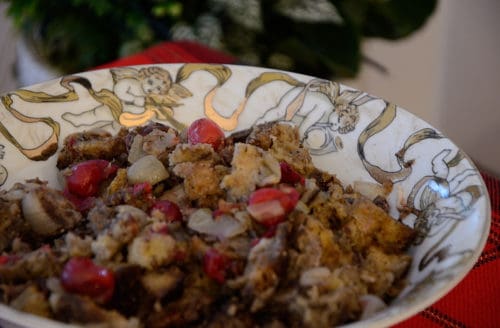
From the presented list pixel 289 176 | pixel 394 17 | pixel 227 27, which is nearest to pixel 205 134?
pixel 289 176

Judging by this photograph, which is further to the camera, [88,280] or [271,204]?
[271,204]

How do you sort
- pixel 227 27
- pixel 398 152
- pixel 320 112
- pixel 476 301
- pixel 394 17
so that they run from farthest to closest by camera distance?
pixel 394 17 → pixel 227 27 → pixel 320 112 → pixel 398 152 → pixel 476 301

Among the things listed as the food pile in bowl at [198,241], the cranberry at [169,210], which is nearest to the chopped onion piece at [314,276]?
the food pile in bowl at [198,241]

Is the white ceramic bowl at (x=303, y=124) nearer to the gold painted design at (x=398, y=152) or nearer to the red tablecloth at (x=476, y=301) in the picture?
the gold painted design at (x=398, y=152)

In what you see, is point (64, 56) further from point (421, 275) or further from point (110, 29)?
point (421, 275)

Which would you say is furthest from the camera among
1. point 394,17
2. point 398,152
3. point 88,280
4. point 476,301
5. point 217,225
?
point 394,17

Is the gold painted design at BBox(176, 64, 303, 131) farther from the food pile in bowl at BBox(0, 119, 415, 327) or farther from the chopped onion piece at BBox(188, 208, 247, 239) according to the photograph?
the chopped onion piece at BBox(188, 208, 247, 239)

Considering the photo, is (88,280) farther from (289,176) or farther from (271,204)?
(289,176)
